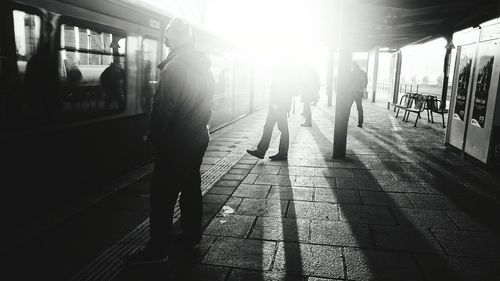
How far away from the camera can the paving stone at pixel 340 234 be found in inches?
127

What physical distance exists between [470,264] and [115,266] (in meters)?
2.53

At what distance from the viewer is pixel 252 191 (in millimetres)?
4602

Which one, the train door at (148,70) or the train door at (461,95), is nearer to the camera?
the train door at (148,70)

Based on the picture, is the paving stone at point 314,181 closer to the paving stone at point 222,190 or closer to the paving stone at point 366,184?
the paving stone at point 366,184

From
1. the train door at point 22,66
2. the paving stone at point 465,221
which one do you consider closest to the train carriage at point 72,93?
the train door at point 22,66

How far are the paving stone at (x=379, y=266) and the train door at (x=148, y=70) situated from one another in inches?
144

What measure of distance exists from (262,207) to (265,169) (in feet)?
5.46

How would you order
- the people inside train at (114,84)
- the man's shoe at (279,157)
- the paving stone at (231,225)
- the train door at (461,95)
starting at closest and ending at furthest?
the paving stone at (231,225), the people inside train at (114,84), the man's shoe at (279,157), the train door at (461,95)

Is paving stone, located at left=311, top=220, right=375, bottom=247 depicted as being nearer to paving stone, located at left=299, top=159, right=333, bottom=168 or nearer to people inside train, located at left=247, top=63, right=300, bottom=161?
paving stone, located at left=299, top=159, right=333, bottom=168

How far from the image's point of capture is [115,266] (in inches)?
111

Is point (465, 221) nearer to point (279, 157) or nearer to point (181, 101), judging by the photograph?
point (181, 101)

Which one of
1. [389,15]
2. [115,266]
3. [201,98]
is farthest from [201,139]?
[389,15]

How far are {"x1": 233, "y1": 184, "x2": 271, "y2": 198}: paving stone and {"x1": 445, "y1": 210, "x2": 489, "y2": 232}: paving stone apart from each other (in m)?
1.90

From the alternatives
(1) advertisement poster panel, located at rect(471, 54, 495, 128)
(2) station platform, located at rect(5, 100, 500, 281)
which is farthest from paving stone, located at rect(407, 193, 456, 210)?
(1) advertisement poster panel, located at rect(471, 54, 495, 128)
